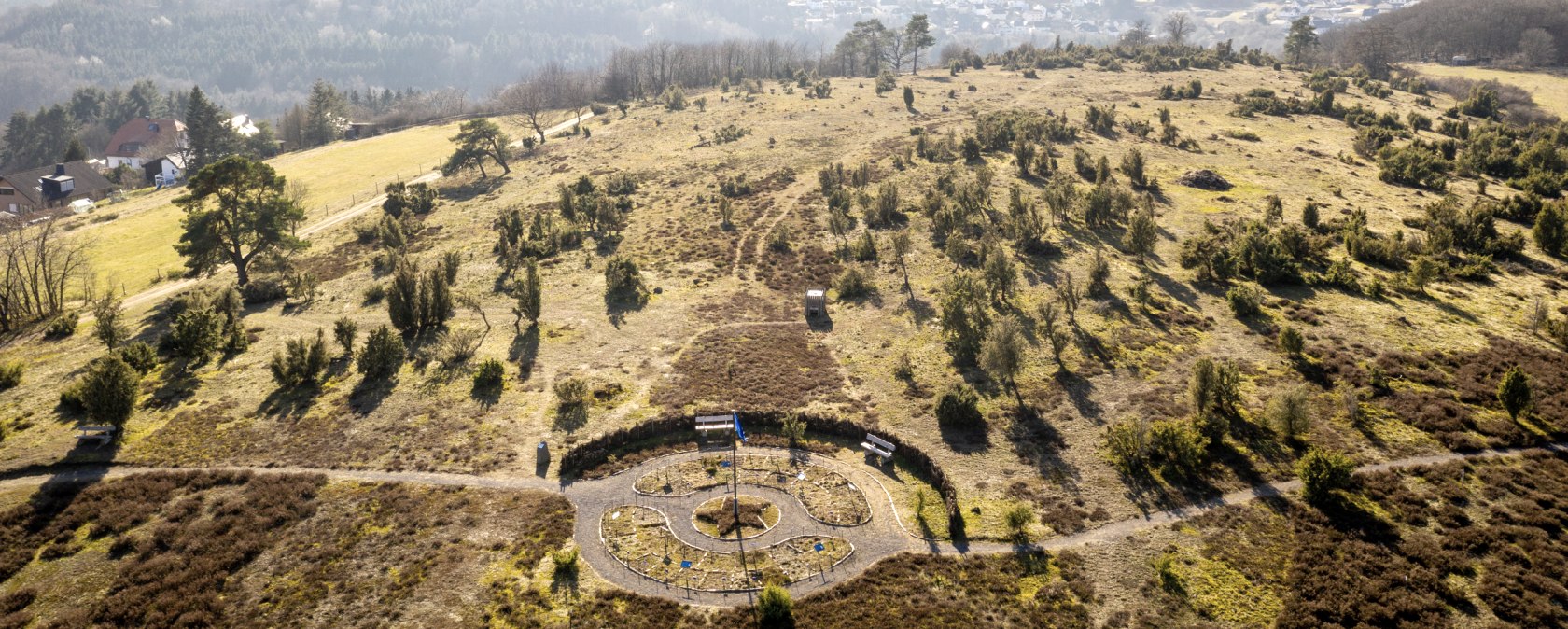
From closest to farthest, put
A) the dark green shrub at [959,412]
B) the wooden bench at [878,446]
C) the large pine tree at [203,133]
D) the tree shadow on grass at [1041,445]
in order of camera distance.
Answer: the tree shadow on grass at [1041,445] < the wooden bench at [878,446] < the dark green shrub at [959,412] < the large pine tree at [203,133]

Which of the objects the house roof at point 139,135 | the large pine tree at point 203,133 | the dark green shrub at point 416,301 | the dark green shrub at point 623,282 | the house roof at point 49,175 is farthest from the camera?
the house roof at point 139,135

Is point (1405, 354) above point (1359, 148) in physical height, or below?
below

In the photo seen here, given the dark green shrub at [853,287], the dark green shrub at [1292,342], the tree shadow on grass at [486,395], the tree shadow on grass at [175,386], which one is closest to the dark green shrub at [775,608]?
the tree shadow on grass at [486,395]

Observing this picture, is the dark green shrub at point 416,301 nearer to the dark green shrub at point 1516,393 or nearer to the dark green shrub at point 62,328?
the dark green shrub at point 62,328

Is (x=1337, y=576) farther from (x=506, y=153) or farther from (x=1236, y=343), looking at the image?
(x=506, y=153)

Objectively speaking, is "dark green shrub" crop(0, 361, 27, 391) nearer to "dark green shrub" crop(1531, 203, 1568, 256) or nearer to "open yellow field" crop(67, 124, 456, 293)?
"open yellow field" crop(67, 124, 456, 293)

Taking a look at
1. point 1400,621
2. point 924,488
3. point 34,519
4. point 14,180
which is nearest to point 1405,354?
point 1400,621

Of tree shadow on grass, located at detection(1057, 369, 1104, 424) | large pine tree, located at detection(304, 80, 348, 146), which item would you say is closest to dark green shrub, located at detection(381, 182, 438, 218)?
large pine tree, located at detection(304, 80, 348, 146)
